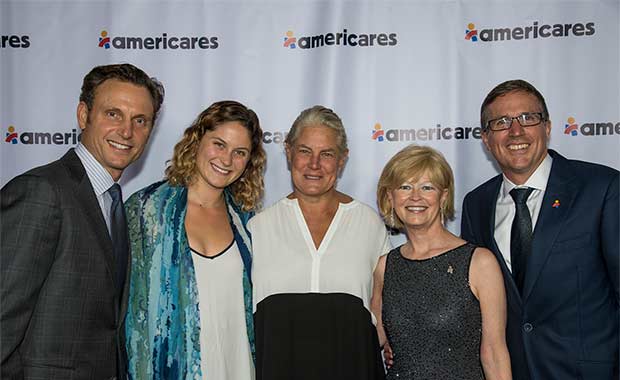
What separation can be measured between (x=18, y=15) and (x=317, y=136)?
2222 millimetres

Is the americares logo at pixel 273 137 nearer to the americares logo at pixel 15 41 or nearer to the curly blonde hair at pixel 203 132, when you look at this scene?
the curly blonde hair at pixel 203 132

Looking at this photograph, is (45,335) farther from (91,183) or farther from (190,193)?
(190,193)

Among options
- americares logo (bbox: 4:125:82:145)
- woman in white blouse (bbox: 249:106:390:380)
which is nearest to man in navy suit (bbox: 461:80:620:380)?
woman in white blouse (bbox: 249:106:390:380)

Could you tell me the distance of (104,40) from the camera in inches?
137

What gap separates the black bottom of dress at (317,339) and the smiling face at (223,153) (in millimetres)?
583

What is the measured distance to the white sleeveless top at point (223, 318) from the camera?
2334 millimetres

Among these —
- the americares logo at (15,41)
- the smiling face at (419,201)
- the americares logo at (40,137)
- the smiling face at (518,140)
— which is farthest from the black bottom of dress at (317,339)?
the americares logo at (15,41)

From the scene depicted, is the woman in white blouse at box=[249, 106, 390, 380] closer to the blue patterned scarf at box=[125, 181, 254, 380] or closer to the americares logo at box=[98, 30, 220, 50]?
the blue patterned scarf at box=[125, 181, 254, 380]

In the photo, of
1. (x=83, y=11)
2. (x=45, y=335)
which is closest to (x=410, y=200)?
(x=45, y=335)

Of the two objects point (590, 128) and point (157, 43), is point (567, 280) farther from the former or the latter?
point (157, 43)

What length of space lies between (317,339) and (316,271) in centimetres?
28

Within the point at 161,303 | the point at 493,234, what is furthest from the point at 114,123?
the point at 493,234

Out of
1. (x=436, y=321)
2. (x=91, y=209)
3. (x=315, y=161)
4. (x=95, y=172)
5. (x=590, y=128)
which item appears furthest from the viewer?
(x=590, y=128)

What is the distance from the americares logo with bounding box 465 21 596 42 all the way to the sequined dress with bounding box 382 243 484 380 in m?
1.60
